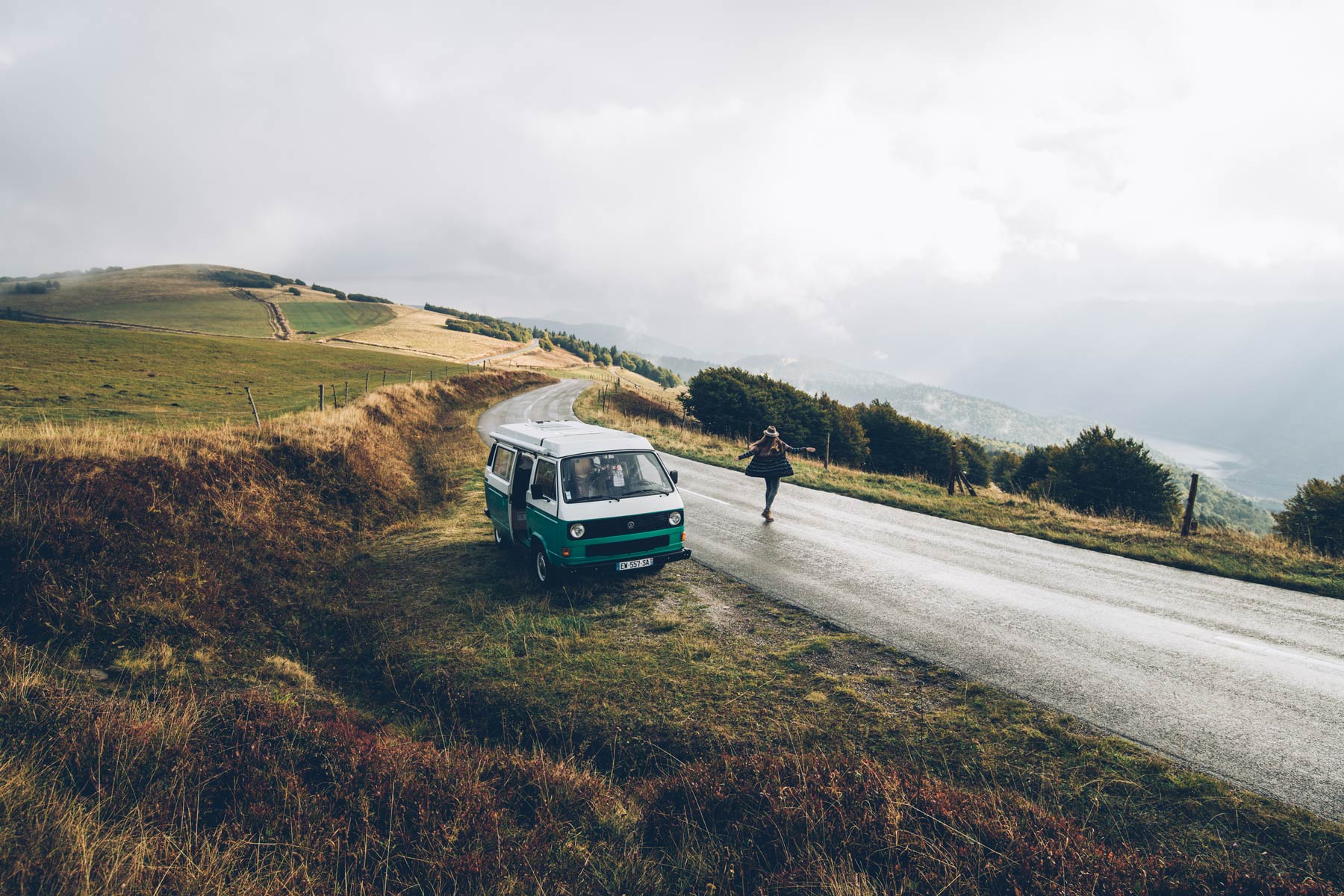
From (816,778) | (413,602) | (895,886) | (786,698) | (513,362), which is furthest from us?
(513,362)

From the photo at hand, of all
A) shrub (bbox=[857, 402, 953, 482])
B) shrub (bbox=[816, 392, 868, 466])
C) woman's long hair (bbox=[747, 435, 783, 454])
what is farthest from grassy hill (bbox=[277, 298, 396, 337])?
woman's long hair (bbox=[747, 435, 783, 454])

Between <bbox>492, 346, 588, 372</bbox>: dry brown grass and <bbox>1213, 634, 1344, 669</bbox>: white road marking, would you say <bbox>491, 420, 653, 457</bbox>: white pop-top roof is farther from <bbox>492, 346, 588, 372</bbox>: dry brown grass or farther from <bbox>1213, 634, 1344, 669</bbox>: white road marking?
<bbox>492, 346, 588, 372</bbox>: dry brown grass

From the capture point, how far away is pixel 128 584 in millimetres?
7543

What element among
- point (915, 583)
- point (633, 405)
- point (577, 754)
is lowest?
point (577, 754)

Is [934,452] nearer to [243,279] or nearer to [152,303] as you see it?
[152,303]

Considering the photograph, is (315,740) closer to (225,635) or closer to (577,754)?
(577,754)

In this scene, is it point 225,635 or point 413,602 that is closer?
point 225,635

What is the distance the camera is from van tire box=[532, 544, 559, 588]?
857cm

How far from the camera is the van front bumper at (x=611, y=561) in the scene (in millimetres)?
8297

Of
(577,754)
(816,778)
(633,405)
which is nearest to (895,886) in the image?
(816,778)

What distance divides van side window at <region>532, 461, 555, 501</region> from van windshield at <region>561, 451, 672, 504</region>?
23 cm

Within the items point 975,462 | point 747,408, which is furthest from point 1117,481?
point 975,462

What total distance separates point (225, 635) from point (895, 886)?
324 inches

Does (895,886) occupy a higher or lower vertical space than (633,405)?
lower
